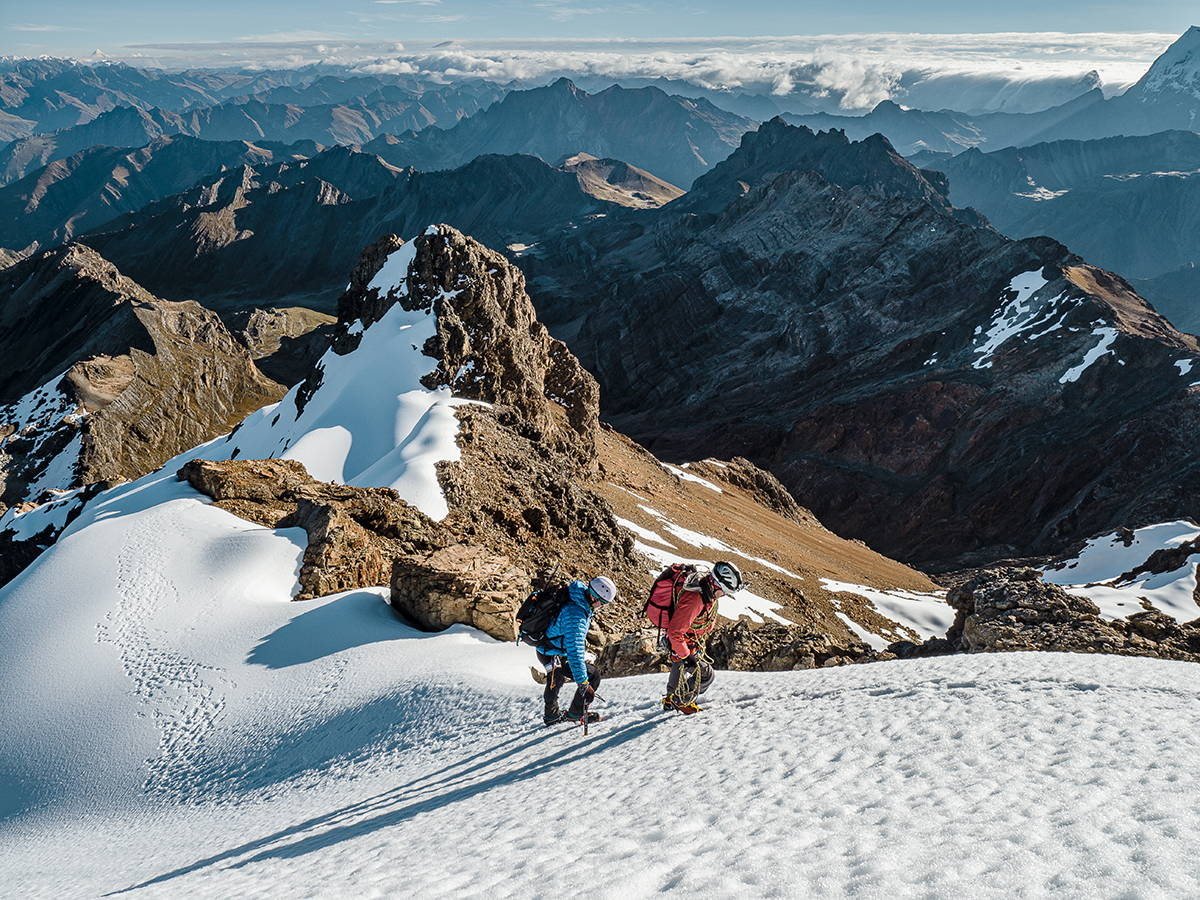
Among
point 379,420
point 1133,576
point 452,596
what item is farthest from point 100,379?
point 1133,576

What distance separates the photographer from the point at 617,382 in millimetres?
150875

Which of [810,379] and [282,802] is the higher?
[810,379]

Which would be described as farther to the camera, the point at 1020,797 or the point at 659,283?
the point at 659,283

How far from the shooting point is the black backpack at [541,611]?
478 inches

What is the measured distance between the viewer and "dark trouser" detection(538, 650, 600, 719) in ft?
40.2

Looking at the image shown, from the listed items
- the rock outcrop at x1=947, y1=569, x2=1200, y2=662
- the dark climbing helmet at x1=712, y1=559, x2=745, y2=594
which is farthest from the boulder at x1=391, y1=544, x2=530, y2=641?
the rock outcrop at x1=947, y1=569, x2=1200, y2=662

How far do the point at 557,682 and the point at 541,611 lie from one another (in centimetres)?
127

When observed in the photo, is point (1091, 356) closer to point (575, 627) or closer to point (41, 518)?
point (575, 627)

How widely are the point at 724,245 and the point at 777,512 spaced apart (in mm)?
118191

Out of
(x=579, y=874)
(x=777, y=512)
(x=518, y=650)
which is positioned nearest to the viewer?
(x=579, y=874)

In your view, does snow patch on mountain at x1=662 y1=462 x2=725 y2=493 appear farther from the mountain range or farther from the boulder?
the boulder

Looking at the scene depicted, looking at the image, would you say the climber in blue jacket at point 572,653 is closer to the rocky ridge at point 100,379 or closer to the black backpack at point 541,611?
the black backpack at point 541,611

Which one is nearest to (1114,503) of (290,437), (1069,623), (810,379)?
(810,379)

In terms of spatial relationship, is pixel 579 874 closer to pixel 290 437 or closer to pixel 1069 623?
pixel 1069 623
